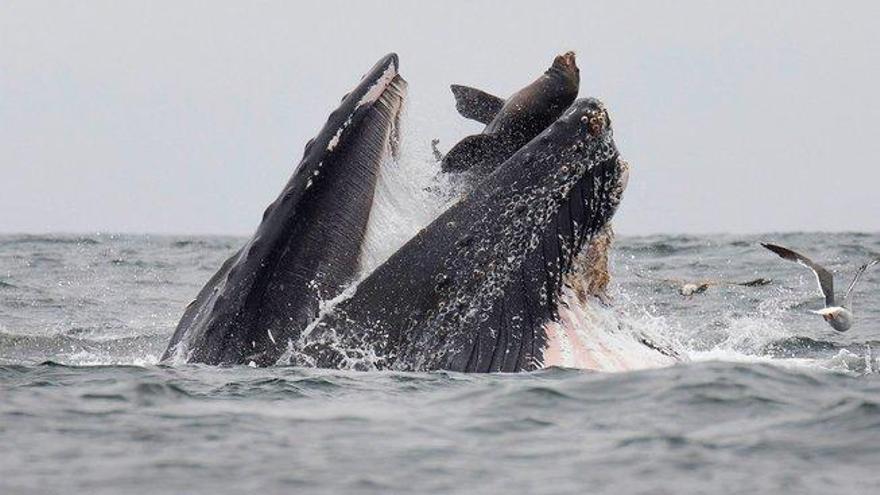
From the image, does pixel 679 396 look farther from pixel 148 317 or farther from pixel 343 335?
pixel 148 317

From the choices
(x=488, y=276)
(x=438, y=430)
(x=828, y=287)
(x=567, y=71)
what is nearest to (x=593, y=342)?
(x=488, y=276)

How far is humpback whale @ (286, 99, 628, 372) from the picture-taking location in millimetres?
7746

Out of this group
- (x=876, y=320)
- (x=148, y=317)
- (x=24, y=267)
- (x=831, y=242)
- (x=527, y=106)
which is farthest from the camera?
(x=831, y=242)

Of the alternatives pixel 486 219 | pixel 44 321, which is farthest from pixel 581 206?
pixel 44 321

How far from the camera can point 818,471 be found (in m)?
6.50

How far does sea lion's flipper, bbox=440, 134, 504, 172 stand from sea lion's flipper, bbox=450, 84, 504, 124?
22.3 inches

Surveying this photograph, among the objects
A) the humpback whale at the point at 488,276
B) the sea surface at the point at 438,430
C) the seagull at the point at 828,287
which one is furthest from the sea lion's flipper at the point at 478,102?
the seagull at the point at 828,287

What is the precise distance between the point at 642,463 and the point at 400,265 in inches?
71.6

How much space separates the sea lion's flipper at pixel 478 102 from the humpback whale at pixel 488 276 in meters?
0.90

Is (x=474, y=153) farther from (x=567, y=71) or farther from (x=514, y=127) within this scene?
(x=567, y=71)

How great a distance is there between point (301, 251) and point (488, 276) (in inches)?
37.3

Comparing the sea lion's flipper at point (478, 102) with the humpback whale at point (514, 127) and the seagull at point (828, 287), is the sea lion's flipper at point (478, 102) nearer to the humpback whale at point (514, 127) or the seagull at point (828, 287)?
the humpback whale at point (514, 127)

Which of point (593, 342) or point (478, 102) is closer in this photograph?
point (593, 342)

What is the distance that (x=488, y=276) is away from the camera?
7.81 metres
